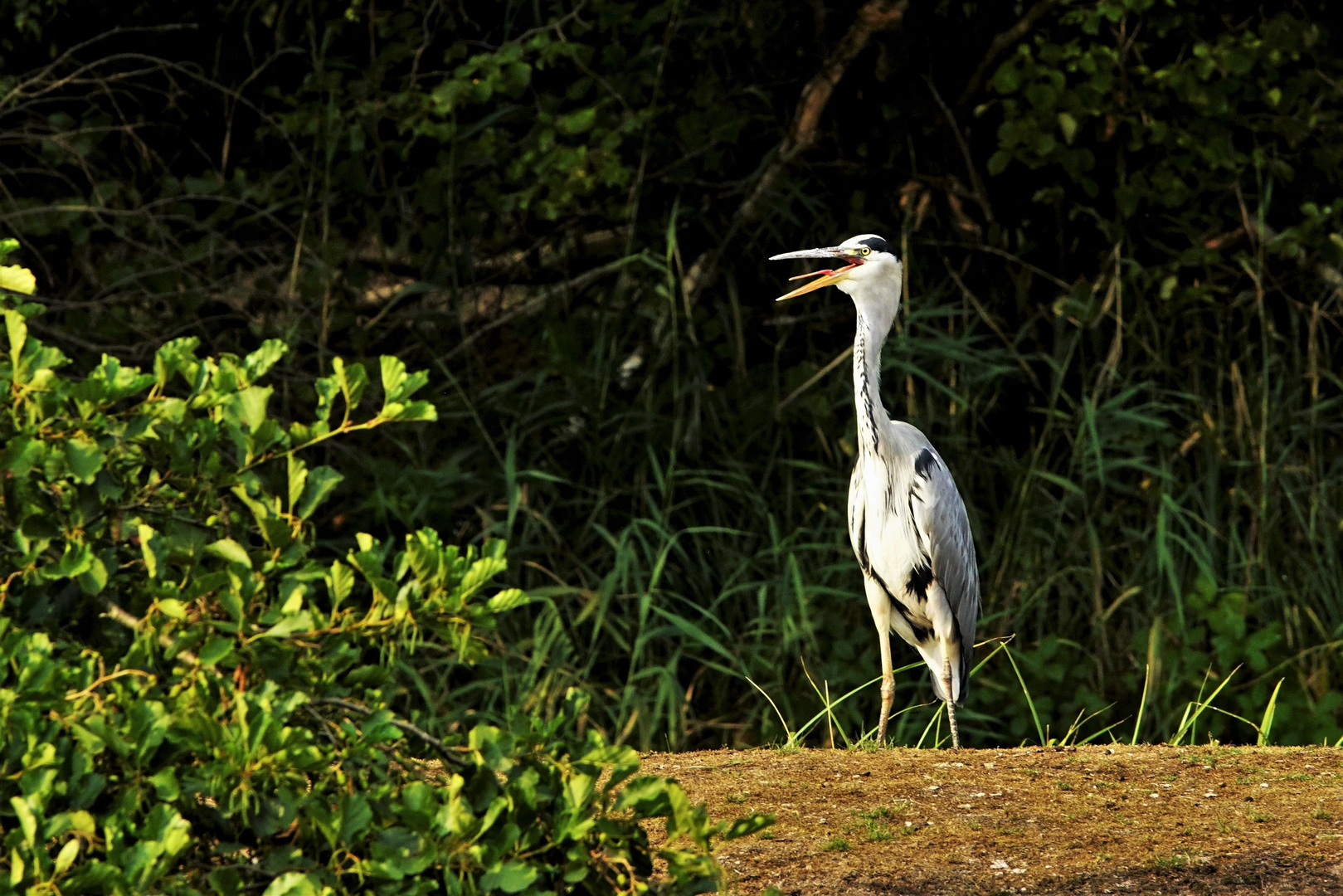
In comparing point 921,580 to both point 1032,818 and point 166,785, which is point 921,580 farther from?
point 166,785

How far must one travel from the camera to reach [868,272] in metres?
4.57

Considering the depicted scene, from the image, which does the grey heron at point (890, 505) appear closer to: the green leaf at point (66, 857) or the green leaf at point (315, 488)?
the green leaf at point (315, 488)

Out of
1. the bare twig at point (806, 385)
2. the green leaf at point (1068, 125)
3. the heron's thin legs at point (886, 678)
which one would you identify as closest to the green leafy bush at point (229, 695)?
the heron's thin legs at point (886, 678)

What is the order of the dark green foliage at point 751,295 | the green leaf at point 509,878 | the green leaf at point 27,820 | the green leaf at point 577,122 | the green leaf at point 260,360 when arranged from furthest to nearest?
1. the green leaf at point 577,122
2. the dark green foliage at point 751,295
3. the green leaf at point 260,360
4. the green leaf at point 509,878
5. the green leaf at point 27,820

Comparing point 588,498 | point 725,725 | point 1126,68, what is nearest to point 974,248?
point 1126,68

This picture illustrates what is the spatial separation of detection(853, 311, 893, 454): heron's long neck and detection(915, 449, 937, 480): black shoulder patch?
0.15 metres

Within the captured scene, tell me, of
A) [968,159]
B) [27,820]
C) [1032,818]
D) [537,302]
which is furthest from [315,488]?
[968,159]

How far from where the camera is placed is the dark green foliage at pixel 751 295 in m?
5.43

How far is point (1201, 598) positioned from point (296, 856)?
4221mm

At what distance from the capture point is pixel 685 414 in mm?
5961

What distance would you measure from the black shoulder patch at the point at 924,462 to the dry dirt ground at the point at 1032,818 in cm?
93

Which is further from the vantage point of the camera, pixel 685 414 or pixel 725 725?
pixel 685 414

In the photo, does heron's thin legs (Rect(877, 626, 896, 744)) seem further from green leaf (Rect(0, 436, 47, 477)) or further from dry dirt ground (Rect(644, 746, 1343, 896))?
green leaf (Rect(0, 436, 47, 477))

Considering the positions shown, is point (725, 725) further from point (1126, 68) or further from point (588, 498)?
point (1126, 68)
